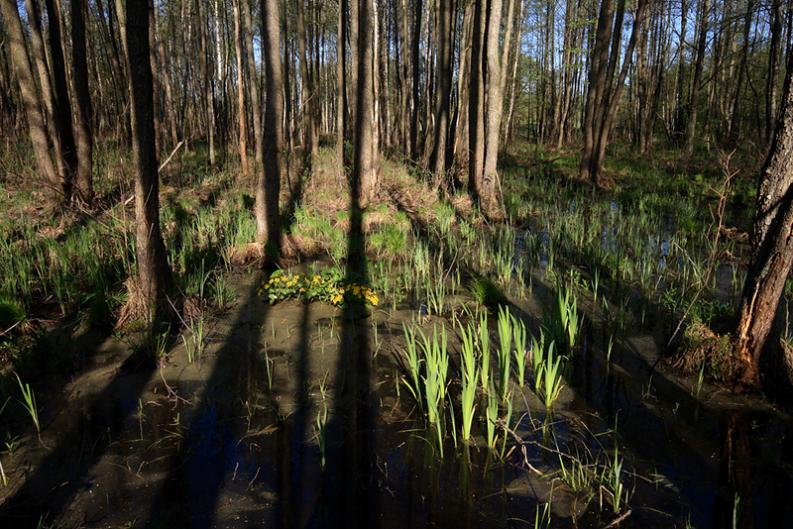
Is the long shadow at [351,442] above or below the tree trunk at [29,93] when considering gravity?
below

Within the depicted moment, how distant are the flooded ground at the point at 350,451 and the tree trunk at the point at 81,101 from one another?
17.6 ft

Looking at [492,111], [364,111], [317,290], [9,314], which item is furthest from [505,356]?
[492,111]

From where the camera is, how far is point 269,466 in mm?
2727

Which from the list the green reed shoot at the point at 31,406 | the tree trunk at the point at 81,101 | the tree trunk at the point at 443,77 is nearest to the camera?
the green reed shoot at the point at 31,406

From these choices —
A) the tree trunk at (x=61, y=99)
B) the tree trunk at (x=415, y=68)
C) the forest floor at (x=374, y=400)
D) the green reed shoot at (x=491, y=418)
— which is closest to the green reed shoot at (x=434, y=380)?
the forest floor at (x=374, y=400)

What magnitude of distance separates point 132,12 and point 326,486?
3.67 meters

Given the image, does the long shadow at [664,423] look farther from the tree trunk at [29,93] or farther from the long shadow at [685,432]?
the tree trunk at [29,93]

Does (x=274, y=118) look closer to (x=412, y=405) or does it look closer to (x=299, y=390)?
(x=299, y=390)

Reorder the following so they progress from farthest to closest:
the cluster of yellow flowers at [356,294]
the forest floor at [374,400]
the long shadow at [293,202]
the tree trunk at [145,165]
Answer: the long shadow at [293,202], the cluster of yellow flowers at [356,294], the tree trunk at [145,165], the forest floor at [374,400]

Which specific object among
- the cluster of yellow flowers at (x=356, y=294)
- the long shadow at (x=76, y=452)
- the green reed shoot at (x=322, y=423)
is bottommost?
the long shadow at (x=76, y=452)

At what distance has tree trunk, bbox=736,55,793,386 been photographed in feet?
10.3

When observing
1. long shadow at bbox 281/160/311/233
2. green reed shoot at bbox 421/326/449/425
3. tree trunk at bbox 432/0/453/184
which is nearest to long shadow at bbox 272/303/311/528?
green reed shoot at bbox 421/326/449/425

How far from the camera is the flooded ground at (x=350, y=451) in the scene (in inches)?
94.6

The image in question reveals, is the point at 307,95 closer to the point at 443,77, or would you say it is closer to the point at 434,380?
the point at 443,77
